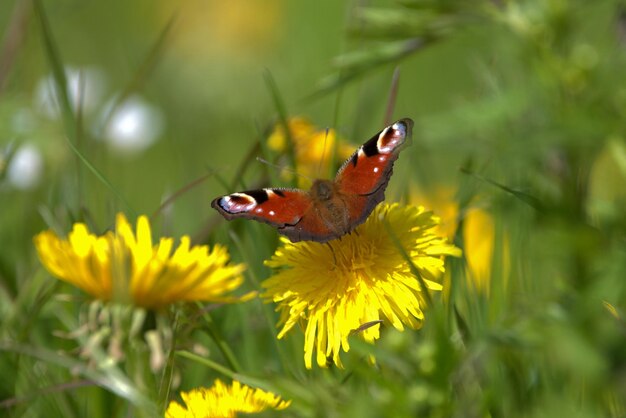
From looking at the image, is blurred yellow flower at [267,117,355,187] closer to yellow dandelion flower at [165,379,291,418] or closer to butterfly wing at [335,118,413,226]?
butterfly wing at [335,118,413,226]

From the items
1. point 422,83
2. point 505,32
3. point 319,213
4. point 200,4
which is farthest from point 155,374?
point 200,4

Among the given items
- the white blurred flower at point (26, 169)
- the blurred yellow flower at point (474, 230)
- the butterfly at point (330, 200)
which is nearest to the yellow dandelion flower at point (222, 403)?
the butterfly at point (330, 200)

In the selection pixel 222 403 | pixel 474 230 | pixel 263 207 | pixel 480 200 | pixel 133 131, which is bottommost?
pixel 133 131

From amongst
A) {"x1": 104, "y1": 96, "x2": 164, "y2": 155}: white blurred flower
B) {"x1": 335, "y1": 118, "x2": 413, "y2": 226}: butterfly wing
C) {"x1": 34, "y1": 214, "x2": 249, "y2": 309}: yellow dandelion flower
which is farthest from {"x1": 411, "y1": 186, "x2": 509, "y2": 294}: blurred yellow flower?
{"x1": 104, "y1": 96, "x2": 164, "y2": 155}: white blurred flower

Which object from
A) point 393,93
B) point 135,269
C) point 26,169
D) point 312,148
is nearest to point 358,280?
point 135,269

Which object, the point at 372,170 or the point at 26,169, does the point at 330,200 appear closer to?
the point at 372,170

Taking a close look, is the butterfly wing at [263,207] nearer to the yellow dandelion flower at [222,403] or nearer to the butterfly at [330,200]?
the butterfly at [330,200]

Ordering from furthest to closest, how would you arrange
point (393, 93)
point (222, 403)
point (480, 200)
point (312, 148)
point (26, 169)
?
point (26, 169) → point (312, 148) → point (480, 200) → point (393, 93) → point (222, 403)

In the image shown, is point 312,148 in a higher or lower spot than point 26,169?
higher
